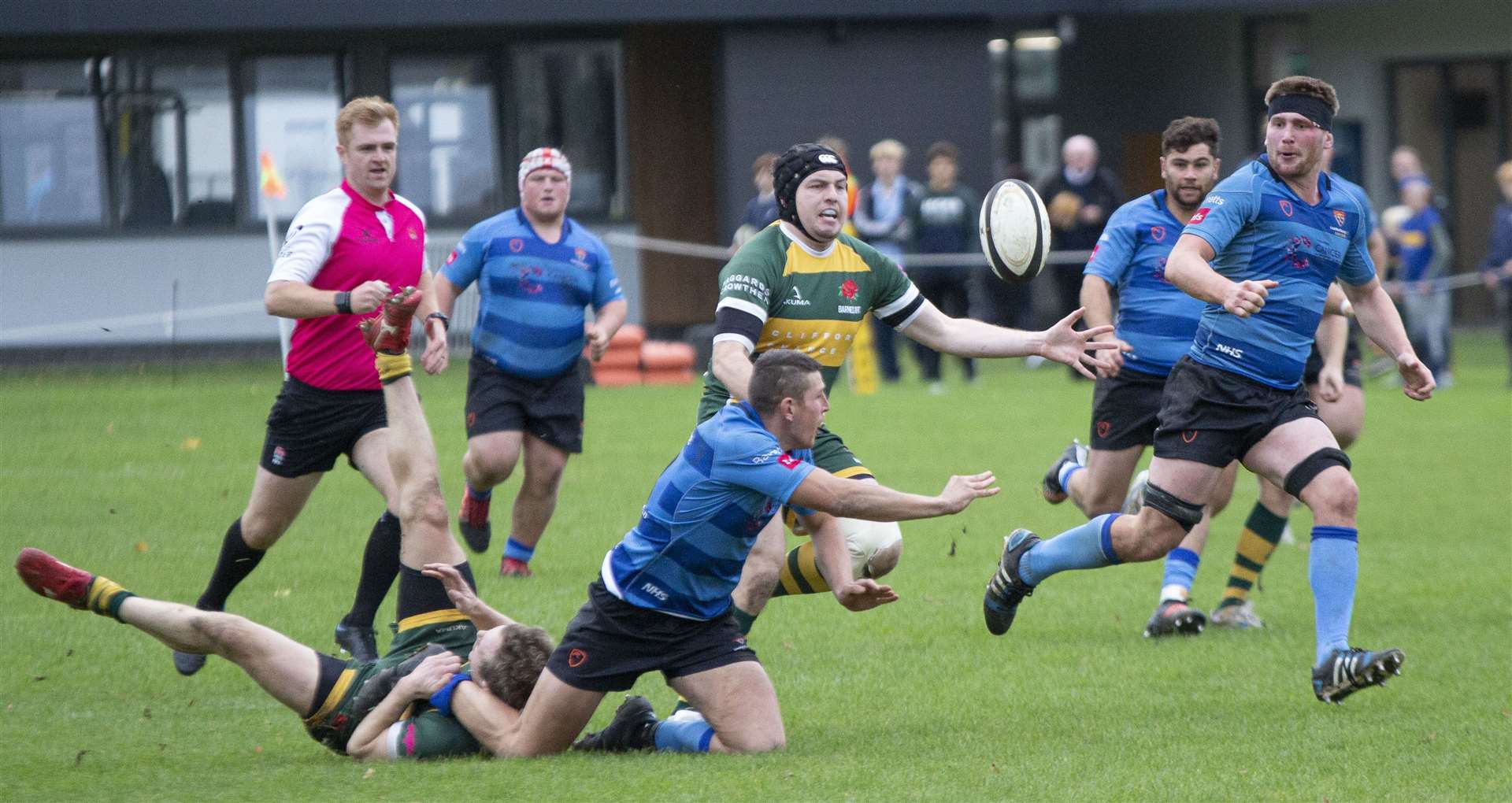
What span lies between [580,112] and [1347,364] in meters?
13.2

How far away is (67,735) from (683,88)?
16264 mm

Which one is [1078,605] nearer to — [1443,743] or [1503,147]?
[1443,743]

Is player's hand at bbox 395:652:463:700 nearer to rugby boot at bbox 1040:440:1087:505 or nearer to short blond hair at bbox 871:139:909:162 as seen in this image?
rugby boot at bbox 1040:440:1087:505

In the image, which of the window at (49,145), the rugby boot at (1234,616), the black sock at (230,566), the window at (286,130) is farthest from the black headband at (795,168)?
the window at (49,145)

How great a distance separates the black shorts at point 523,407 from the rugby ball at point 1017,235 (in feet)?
9.01

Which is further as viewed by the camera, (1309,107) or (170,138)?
(170,138)

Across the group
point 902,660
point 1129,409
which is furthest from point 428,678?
point 1129,409

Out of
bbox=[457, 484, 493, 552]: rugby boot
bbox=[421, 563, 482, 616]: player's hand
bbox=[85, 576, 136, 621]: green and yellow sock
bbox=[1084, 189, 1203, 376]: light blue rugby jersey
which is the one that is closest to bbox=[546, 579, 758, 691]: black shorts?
bbox=[421, 563, 482, 616]: player's hand

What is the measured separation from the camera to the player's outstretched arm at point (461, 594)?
6.21 metres

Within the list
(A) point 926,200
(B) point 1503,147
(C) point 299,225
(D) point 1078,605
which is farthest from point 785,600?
(B) point 1503,147

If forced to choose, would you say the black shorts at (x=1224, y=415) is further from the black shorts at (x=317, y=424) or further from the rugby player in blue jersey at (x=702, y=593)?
the black shorts at (x=317, y=424)

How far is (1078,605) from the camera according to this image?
892cm

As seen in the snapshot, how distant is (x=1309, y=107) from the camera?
6.48 m

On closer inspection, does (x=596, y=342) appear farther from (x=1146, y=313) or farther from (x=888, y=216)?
(x=888, y=216)
